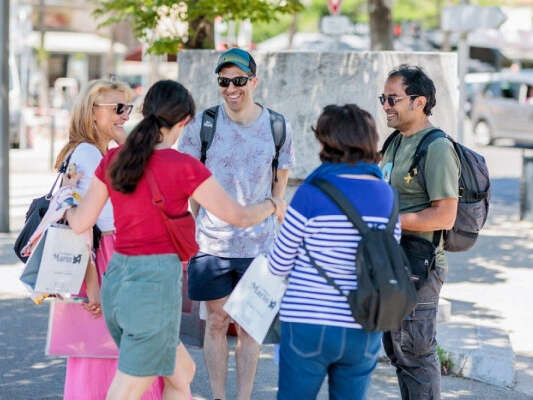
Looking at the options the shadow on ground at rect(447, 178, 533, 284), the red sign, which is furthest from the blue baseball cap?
the red sign

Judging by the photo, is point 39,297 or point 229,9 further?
point 229,9

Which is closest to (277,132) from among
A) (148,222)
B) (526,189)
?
(148,222)

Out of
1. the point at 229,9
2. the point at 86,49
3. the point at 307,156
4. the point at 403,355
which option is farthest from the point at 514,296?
the point at 86,49

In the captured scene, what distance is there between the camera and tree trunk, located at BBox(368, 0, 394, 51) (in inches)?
595

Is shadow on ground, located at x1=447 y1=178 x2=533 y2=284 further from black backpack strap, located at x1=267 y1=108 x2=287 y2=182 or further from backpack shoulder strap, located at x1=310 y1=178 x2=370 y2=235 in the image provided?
backpack shoulder strap, located at x1=310 y1=178 x2=370 y2=235

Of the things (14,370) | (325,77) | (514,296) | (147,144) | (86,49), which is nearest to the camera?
(147,144)

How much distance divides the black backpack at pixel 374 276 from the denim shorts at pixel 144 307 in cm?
63

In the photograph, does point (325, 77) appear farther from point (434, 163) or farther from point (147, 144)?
point (147, 144)

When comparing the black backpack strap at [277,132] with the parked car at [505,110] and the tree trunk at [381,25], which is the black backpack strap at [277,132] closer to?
the tree trunk at [381,25]

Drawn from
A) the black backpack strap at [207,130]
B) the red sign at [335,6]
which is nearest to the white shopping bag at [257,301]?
the black backpack strap at [207,130]

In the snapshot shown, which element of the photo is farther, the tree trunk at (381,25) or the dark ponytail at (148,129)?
the tree trunk at (381,25)

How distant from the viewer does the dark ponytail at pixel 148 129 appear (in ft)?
12.6

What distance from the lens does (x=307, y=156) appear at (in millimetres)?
7738

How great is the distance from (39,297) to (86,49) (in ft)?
133
